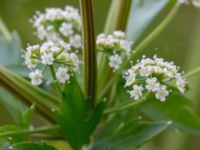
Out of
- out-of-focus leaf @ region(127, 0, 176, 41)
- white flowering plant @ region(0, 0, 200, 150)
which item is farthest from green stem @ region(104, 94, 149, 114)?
out-of-focus leaf @ region(127, 0, 176, 41)

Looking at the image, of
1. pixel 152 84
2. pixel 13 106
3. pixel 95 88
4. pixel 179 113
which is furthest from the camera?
pixel 13 106

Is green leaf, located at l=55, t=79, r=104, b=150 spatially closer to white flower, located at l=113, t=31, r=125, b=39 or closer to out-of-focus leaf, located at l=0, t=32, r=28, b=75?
white flower, located at l=113, t=31, r=125, b=39

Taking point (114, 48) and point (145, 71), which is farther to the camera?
point (114, 48)

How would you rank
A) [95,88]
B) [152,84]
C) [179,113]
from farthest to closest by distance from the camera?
1. [179,113]
2. [95,88]
3. [152,84]

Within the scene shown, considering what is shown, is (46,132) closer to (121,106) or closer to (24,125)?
(24,125)

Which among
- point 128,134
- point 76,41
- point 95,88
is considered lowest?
point 128,134

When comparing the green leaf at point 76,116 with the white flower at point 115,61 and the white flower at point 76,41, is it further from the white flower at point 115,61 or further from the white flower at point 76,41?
the white flower at point 76,41

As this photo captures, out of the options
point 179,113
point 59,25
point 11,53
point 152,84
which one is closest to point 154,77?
point 152,84

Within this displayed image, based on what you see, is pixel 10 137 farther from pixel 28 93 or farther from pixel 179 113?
pixel 179 113

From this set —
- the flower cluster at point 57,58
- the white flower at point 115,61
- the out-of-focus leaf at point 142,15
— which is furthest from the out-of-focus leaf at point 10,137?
the out-of-focus leaf at point 142,15
